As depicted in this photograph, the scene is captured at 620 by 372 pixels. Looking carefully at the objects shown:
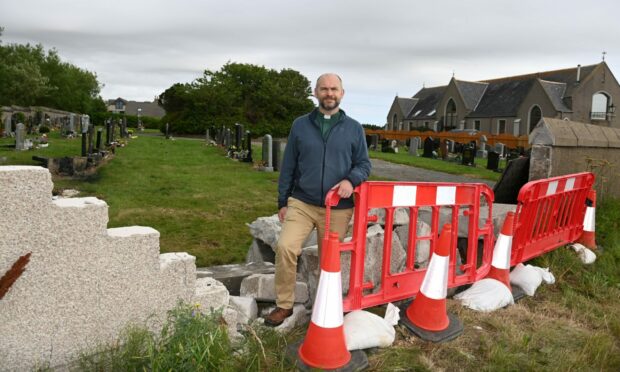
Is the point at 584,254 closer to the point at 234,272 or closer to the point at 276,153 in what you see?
the point at 234,272

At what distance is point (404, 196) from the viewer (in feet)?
12.3

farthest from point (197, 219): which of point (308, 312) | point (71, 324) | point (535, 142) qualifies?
point (535, 142)

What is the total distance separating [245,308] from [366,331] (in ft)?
3.19

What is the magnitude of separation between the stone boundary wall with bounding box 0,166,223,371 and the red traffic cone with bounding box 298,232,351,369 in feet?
3.18

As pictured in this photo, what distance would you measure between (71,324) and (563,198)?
563 centimetres

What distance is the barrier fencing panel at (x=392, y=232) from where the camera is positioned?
351 cm

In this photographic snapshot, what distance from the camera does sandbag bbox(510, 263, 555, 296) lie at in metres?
4.63

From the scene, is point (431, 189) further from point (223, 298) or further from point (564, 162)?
point (564, 162)

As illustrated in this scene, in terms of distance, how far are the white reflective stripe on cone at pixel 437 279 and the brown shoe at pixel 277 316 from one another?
1122 mm

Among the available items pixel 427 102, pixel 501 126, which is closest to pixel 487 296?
pixel 501 126

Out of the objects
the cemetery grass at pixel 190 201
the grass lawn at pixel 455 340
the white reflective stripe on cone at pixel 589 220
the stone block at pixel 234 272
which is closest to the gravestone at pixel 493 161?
the cemetery grass at pixel 190 201

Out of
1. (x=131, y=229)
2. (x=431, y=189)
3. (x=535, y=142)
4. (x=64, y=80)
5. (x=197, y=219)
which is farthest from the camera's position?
(x=64, y=80)

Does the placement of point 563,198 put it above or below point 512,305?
above

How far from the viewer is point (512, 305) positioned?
4281 mm
